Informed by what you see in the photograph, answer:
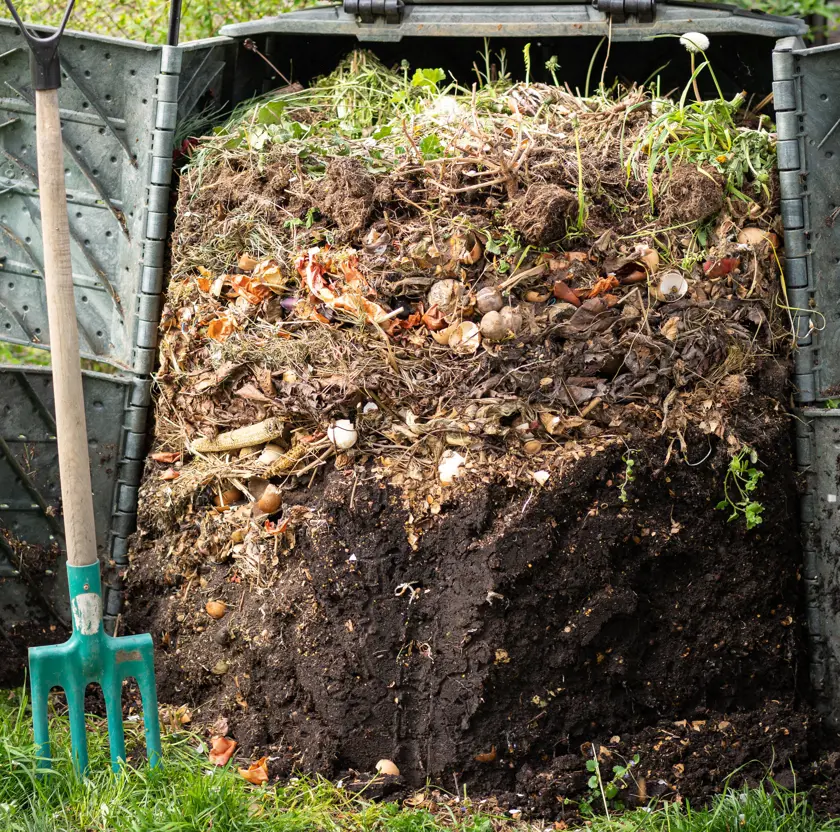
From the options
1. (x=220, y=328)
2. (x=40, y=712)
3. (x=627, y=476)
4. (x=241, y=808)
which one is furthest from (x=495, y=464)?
(x=40, y=712)

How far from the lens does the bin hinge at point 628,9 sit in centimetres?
332

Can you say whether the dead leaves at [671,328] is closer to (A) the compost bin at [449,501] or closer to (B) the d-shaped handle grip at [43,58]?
(A) the compost bin at [449,501]

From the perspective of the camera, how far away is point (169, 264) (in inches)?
135

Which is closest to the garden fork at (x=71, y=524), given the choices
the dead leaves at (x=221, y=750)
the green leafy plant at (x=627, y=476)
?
the dead leaves at (x=221, y=750)

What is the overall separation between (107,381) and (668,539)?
1898 mm

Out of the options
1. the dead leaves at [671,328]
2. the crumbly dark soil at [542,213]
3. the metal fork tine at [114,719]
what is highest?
the crumbly dark soil at [542,213]

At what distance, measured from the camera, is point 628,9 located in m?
3.34

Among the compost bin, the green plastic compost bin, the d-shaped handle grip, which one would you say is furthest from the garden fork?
the green plastic compost bin

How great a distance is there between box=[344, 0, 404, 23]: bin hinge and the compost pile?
45 centimetres

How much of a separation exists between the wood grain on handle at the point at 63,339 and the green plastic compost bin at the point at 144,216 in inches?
20.7

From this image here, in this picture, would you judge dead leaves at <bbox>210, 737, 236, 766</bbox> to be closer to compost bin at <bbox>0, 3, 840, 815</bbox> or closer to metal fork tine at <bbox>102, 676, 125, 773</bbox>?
compost bin at <bbox>0, 3, 840, 815</bbox>

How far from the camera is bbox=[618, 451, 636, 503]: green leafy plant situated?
283cm

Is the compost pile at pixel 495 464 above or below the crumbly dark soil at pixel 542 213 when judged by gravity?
below

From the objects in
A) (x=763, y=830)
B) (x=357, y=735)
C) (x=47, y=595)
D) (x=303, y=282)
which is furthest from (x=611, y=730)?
(x=47, y=595)
